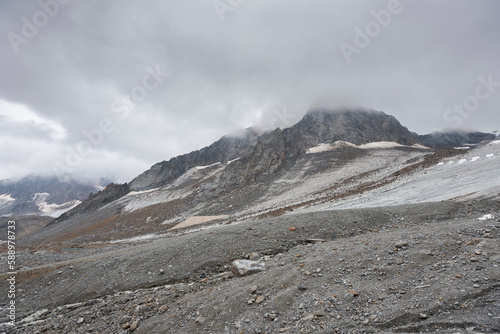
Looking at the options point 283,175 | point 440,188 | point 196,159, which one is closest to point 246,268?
point 440,188

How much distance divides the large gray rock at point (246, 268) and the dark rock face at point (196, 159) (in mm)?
127429

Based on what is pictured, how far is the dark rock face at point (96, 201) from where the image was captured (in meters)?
112

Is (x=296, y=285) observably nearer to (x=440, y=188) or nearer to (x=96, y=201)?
(x=440, y=188)

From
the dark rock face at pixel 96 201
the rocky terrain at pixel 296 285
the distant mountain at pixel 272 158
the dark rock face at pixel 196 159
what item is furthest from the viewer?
the dark rock face at pixel 196 159

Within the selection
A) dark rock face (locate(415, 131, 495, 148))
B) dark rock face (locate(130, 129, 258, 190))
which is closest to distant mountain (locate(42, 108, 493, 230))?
dark rock face (locate(130, 129, 258, 190))

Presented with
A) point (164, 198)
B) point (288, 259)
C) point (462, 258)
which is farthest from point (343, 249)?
point (164, 198)

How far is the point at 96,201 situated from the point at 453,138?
218 meters

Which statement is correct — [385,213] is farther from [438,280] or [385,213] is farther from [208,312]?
[208,312]

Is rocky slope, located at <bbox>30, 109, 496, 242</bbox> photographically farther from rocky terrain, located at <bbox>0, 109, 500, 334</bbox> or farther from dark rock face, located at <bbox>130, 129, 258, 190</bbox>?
dark rock face, located at <bbox>130, 129, 258, 190</bbox>

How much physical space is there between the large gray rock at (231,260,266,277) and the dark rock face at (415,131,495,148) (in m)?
166

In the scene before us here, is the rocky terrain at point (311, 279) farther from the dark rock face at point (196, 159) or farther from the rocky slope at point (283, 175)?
the dark rock face at point (196, 159)

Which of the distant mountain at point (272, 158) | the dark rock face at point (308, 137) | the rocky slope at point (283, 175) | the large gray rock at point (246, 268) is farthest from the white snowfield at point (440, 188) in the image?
the dark rock face at point (308, 137)

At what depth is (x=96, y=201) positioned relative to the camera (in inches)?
4675

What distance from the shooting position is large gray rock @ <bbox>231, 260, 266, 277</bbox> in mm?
8500
